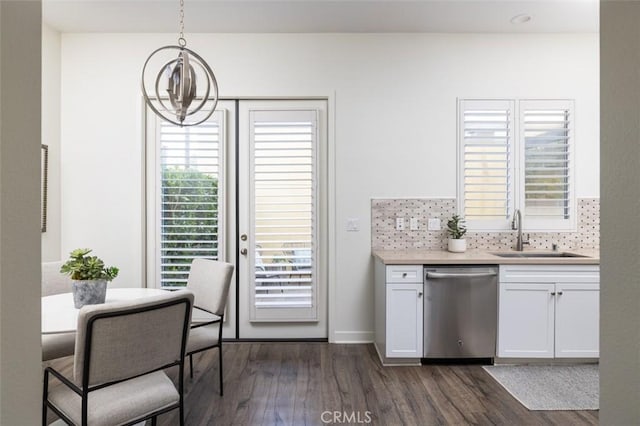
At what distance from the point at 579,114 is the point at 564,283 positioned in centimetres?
172

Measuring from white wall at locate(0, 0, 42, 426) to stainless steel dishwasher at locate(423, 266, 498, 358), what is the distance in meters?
2.61

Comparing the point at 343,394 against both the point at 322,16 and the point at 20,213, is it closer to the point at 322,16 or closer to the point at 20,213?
the point at 20,213

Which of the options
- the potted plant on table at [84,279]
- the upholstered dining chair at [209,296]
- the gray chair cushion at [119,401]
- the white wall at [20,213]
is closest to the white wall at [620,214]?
the white wall at [20,213]

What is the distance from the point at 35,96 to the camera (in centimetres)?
71

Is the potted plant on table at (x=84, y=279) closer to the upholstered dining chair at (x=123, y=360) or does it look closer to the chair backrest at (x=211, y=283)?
the upholstered dining chair at (x=123, y=360)

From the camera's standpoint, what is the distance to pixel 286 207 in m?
3.36

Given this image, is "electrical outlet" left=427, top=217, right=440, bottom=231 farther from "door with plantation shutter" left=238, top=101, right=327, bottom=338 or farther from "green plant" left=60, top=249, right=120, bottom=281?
"green plant" left=60, top=249, right=120, bottom=281

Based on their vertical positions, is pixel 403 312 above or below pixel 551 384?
above

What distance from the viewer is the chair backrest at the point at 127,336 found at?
4.46ft

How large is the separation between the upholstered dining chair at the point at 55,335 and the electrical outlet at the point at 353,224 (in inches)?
89.8

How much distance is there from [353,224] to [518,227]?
1578 millimetres

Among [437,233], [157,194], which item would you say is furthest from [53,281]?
[437,233]

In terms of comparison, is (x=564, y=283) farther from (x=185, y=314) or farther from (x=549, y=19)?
(x=185, y=314)

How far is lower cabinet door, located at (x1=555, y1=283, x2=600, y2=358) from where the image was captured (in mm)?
2816
